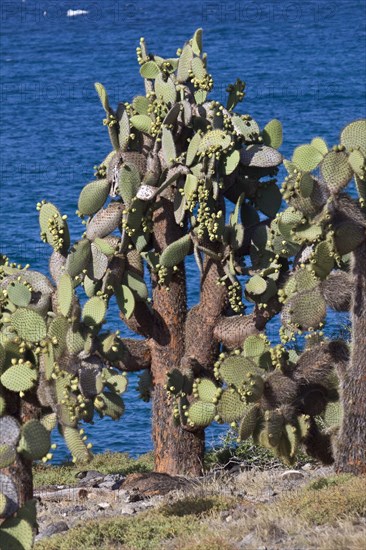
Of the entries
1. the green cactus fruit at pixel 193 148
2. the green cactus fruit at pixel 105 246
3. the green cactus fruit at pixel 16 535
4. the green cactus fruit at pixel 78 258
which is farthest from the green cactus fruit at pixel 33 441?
the green cactus fruit at pixel 193 148

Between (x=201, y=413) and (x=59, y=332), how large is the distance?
245 centimetres

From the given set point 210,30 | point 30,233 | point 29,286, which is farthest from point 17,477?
point 210,30

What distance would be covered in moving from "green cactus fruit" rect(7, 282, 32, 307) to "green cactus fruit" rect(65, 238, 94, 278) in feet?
2.99

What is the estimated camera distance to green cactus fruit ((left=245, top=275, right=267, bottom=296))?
13711 millimetres

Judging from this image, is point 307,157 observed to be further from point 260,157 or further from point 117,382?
point 117,382

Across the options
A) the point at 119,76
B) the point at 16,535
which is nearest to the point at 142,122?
the point at 16,535

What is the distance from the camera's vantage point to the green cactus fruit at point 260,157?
1403cm

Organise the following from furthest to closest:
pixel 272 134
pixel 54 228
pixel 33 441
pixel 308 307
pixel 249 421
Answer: pixel 272 134 → pixel 54 228 → pixel 249 421 → pixel 308 307 → pixel 33 441

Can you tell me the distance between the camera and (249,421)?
13.0 meters

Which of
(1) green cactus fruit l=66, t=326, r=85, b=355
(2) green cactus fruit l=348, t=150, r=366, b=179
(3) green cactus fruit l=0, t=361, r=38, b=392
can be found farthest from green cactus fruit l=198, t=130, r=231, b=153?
(3) green cactus fruit l=0, t=361, r=38, b=392

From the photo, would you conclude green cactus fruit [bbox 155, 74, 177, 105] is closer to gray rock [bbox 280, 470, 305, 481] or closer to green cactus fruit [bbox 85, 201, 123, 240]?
green cactus fruit [bbox 85, 201, 123, 240]

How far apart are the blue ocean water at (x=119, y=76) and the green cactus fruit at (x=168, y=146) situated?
12.9 m

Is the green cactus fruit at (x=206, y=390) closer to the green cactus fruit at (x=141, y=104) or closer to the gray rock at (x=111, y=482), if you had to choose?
the gray rock at (x=111, y=482)

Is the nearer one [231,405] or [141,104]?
[231,405]
